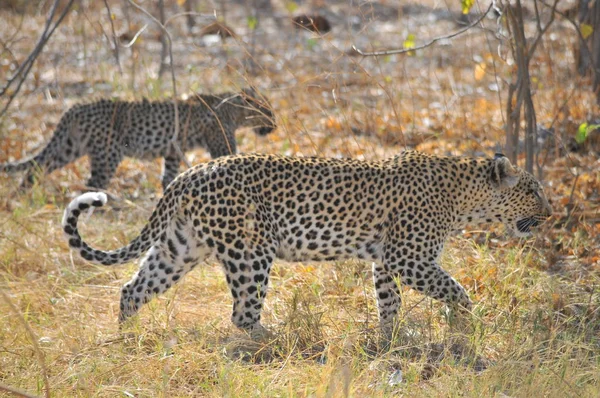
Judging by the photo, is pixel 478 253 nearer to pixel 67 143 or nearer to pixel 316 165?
pixel 316 165

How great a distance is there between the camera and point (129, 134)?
10070mm

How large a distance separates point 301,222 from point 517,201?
5.56 feet

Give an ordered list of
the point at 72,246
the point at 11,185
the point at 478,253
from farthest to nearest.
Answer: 1. the point at 11,185
2. the point at 478,253
3. the point at 72,246

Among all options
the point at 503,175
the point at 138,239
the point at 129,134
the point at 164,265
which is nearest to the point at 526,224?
the point at 503,175

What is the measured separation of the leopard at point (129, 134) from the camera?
9.88 metres

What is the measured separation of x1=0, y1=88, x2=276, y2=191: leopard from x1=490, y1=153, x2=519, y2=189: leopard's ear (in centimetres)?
364


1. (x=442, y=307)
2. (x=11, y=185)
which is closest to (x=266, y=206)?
(x=442, y=307)

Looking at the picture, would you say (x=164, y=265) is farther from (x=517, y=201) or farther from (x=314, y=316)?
(x=517, y=201)

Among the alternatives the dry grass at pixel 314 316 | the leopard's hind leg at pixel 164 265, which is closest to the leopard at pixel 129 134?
the dry grass at pixel 314 316

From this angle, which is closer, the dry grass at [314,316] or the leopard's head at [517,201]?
the dry grass at [314,316]

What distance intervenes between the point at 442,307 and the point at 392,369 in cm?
84

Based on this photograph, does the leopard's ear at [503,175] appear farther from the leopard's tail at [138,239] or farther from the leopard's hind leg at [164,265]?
the leopard's tail at [138,239]

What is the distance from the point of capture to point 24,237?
7.94m

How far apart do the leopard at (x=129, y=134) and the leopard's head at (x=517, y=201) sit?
3.65 m
